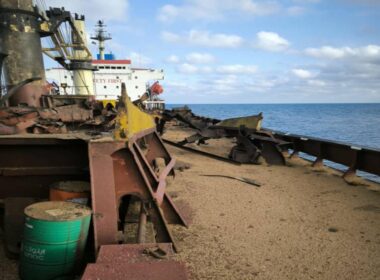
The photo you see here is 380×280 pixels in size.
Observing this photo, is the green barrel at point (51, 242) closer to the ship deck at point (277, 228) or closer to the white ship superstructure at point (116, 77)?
the ship deck at point (277, 228)

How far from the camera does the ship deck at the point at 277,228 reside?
3.11 metres

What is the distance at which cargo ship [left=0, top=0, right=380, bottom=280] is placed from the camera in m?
2.58

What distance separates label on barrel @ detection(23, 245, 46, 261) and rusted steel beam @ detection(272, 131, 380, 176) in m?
5.53

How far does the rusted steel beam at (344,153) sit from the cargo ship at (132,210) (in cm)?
4

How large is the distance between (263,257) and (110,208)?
61.8 inches

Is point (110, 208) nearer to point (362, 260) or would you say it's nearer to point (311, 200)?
point (362, 260)

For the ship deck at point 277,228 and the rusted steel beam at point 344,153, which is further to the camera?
the rusted steel beam at point 344,153

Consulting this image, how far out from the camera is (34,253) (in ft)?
8.33

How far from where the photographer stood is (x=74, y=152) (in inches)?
136

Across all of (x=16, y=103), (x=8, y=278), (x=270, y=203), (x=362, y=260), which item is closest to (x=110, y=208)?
(x=8, y=278)

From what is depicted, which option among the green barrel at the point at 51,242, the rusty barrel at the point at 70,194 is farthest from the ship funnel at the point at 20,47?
the green barrel at the point at 51,242

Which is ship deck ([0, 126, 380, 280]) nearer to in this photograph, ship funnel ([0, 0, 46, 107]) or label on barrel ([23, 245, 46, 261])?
label on barrel ([23, 245, 46, 261])

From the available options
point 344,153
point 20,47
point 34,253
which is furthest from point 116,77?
point 34,253

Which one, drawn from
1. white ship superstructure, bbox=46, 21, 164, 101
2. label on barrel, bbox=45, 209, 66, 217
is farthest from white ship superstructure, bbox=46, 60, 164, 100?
label on barrel, bbox=45, 209, 66, 217
